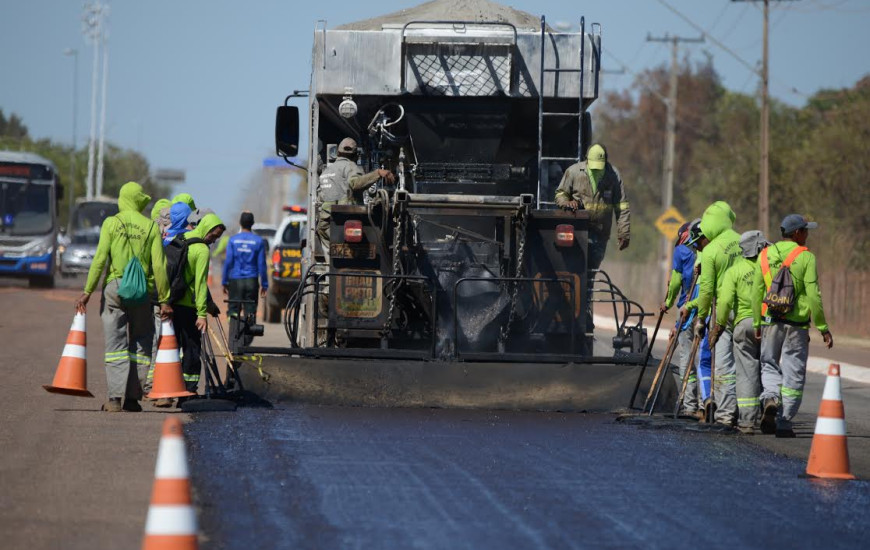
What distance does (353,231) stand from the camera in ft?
40.7

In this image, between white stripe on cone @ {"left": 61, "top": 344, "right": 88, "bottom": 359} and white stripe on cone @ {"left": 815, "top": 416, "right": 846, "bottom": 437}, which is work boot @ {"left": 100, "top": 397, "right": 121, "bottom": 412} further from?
white stripe on cone @ {"left": 815, "top": 416, "right": 846, "bottom": 437}

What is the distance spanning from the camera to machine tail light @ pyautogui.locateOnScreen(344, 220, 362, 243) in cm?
1238

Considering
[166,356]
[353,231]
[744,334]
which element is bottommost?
[166,356]

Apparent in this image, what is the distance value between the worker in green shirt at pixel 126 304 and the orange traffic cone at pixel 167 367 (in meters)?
0.12

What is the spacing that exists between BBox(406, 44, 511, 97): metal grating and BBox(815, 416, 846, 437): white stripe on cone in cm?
546

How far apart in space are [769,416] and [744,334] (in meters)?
0.69

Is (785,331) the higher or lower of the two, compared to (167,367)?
higher

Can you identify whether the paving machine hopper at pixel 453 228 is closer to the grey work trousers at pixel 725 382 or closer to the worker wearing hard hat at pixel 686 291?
the worker wearing hard hat at pixel 686 291

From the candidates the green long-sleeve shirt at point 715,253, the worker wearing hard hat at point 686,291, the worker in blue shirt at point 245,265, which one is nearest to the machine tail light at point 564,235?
the worker wearing hard hat at point 686,291

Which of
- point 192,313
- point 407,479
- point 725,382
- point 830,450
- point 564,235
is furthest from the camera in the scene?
point 564,235

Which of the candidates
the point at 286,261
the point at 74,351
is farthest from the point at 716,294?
the point at 286,261

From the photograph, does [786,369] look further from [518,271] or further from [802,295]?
[518,271]

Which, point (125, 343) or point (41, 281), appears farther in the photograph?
point (41, 281)

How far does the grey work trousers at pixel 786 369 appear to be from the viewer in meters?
11.0
